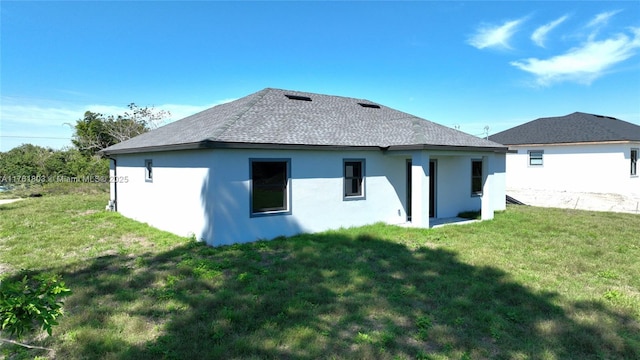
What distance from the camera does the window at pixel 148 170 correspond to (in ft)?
38.7

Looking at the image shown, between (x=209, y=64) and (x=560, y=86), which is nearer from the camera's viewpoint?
(x=209, y=64)

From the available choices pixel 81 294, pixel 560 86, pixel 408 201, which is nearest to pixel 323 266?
pixel 81 294

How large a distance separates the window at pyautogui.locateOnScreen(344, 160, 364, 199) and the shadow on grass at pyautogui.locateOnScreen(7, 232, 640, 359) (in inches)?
152

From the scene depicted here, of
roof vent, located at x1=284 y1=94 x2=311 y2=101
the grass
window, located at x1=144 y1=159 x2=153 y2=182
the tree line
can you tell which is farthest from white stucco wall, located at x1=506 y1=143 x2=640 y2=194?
the tree line

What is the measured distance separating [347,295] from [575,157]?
64.9 feet

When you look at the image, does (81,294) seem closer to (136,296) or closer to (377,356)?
(136,296)

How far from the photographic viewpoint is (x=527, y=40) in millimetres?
15484

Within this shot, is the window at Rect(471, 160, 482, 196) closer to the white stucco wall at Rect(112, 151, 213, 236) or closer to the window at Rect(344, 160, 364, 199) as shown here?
the window at Rect(344, 160, 364, 199)

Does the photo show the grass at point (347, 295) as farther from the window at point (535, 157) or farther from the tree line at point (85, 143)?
the tree line at point (85, 143)

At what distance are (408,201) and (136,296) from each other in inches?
350

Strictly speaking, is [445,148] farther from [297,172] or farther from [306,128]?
[297,172]

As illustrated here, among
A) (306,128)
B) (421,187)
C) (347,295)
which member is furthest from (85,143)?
(347,295)

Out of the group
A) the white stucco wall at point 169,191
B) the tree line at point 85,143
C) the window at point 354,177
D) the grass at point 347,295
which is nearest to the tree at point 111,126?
the tree line at point 85,143

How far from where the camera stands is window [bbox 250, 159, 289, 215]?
9141 mm
